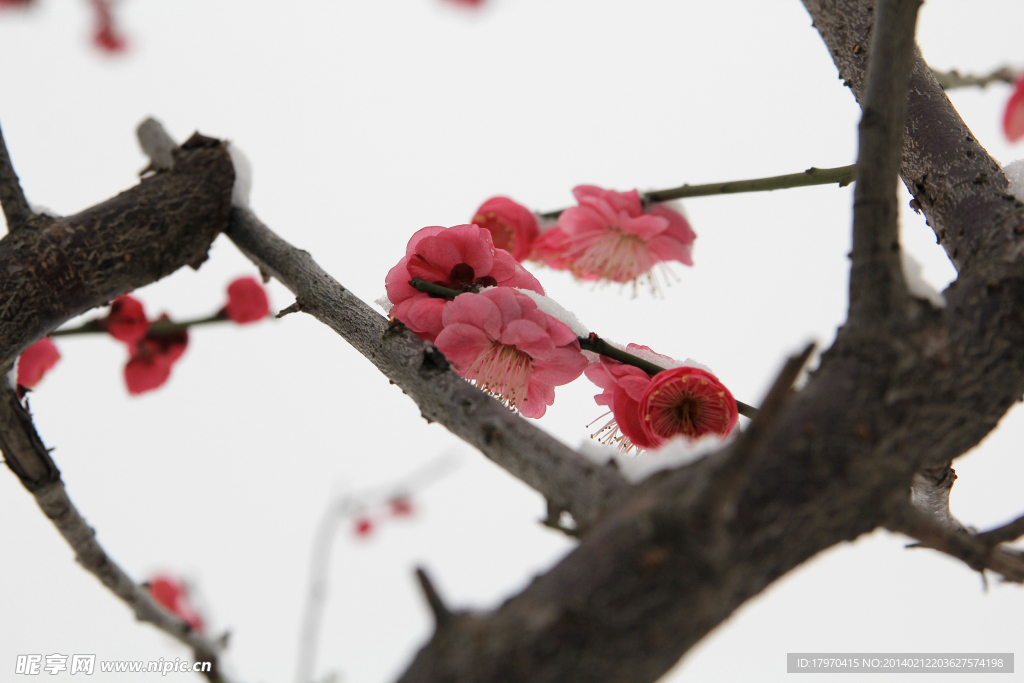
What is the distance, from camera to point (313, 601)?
54.8 inches

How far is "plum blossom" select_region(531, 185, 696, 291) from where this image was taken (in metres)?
0.81

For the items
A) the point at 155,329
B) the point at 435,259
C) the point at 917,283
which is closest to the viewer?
the point at 917,283

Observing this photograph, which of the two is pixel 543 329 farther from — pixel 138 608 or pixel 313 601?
pixel 313 601

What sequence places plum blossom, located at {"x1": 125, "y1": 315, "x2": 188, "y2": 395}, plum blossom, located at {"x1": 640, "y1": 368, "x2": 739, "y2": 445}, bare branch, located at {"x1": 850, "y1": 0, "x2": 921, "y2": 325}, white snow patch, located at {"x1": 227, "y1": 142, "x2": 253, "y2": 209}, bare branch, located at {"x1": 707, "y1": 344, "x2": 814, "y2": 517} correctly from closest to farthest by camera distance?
bare branch, located at {"x1": 707, "y1": 344, "x2": 814, "y2": 517}
bare branch, located at {"x1": 850, "y1": 0, "x2": 921, "y2": 325}
plum blossom, located at {"x1": 640, "y1": 368, "x2": 739, "y2": 445}
white snow patch, located at {"x1": 227, "y1": 142, "x2": 253, "y2": 209}
plum blossom, located at {"x1": 125, "y1": 315, "x2": 188, "y2": 395}

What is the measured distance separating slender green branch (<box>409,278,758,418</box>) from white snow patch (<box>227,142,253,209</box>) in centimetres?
32

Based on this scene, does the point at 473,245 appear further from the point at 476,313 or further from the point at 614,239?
the point at 614,239

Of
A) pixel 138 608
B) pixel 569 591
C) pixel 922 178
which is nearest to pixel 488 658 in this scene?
pixel 569 591

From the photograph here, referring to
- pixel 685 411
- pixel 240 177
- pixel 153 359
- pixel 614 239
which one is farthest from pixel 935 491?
pixel 153 359

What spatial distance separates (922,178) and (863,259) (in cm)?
31

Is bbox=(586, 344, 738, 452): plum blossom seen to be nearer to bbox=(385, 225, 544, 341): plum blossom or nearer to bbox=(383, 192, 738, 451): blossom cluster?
bbox=(383, 192, 738, 451): blossom cluster

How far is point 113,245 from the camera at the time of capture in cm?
66

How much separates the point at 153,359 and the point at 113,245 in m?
0.39

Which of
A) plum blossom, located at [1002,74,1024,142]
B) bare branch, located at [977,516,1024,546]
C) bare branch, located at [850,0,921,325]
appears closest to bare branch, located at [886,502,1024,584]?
bare branch, located at [977,516,1024,546]

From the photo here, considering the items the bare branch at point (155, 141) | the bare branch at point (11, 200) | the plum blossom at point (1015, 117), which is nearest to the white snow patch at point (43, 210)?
the bare branch at point (11, 200)
